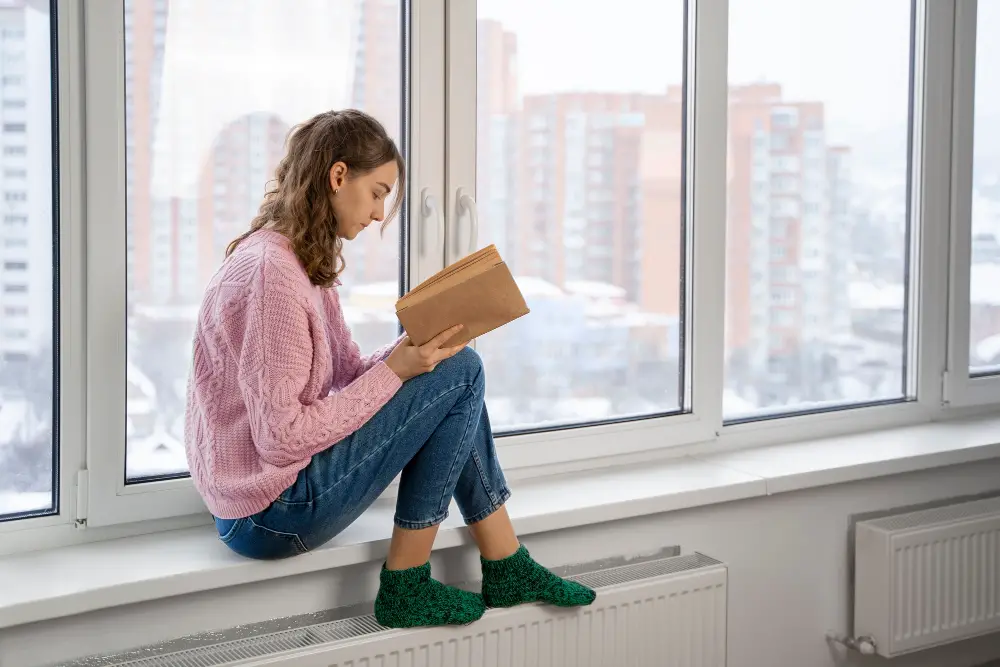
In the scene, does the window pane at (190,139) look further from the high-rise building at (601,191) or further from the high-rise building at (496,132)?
the high-rise building at (601,191)

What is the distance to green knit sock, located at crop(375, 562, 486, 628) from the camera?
5.02ft

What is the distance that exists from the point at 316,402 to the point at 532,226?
70 centimetres

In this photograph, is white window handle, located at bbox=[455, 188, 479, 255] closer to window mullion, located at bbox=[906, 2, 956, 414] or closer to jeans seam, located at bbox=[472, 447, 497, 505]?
jeans seam, located at bbox=[472, 447, 497, 505]

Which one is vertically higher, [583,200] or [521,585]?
[583,200]

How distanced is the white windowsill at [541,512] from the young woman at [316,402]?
0.07 meters

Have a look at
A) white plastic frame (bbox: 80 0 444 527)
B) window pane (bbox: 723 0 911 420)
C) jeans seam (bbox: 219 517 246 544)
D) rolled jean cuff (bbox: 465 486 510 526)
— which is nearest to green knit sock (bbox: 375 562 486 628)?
rolled jean cuff (bbox: 465 486 510 526)

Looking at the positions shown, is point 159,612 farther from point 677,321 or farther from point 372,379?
point 677,321

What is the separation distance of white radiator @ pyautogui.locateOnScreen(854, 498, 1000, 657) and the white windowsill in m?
0.14

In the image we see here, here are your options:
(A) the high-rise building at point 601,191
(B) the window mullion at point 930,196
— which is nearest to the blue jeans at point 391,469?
(A) the high-rise building at point 601,191

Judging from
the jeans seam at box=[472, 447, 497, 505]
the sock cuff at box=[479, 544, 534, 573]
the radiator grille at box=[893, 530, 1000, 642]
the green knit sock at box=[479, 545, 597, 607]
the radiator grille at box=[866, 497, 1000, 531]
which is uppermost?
the jeans seam at box=[472, 447, 497, 505]

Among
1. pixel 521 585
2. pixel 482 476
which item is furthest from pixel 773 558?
pixel 482 476

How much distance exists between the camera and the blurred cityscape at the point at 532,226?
1543 mm

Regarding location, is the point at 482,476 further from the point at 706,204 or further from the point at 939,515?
the point at 939,515

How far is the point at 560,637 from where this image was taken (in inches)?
65.9
